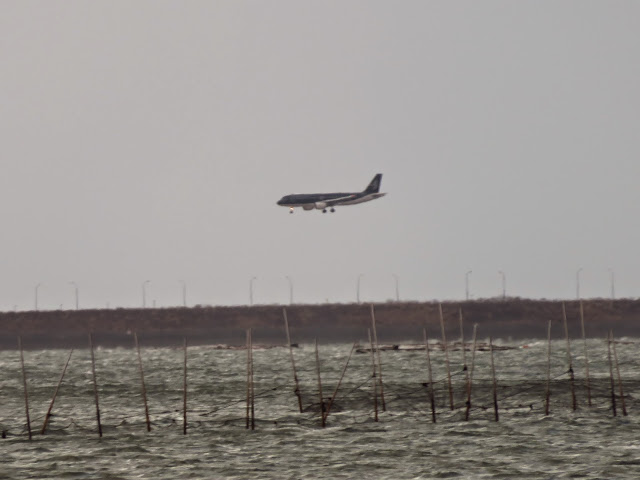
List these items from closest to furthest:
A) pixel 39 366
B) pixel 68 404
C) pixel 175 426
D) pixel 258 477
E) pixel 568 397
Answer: pixel 258 477
pixel 175 426
pixel 568 397
pixel 68 404
pixel 39 366

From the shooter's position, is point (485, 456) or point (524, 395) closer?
point (485, 456)

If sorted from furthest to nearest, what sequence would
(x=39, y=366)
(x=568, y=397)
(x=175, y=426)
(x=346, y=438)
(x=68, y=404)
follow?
1. (x=39, y=366)
2. (x=68, y=404)
3. (x=568, y=397)
4. (x=175, y=426)
5. (x=346, y=438)

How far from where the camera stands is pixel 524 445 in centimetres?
5978

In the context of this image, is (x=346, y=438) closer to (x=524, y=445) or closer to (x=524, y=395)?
(x=524, y=445)

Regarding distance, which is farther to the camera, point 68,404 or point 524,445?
point 68,404

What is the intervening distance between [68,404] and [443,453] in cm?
3661

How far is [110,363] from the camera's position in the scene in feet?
489

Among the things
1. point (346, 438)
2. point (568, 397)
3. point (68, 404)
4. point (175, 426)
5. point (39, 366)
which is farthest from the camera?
point (39, 366)

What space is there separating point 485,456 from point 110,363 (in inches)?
3863

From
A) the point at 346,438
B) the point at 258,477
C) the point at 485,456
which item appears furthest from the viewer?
the point at 346,438

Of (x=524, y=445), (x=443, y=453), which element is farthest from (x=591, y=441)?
(x=443, y=453)

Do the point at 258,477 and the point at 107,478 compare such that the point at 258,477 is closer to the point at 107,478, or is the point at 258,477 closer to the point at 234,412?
the point at 107,478

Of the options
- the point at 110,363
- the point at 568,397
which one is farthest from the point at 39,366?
the point at 568,397

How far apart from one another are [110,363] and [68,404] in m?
63.6
